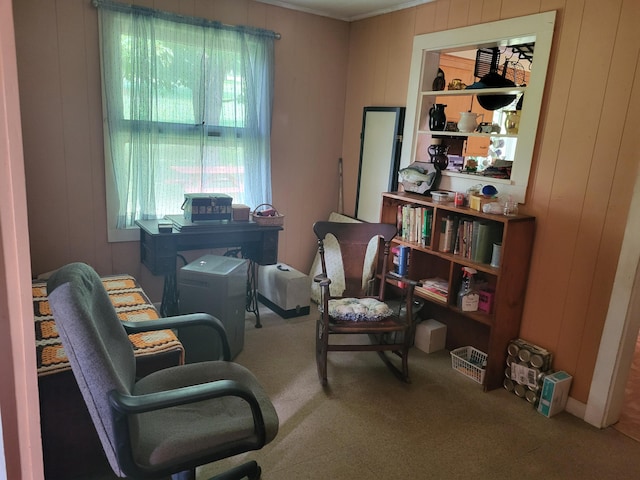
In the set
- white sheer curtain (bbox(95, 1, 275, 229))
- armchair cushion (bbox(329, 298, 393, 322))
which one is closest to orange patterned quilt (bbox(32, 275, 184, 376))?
white sheer curtain (bbox(95, 1, 275, 229))

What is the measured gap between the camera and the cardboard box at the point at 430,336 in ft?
10.8

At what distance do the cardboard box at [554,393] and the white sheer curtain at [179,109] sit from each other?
2.46 metres

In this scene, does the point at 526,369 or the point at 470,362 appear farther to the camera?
the point at 470,362

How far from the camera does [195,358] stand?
2820mm

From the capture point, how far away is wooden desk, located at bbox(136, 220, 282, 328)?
313 cm

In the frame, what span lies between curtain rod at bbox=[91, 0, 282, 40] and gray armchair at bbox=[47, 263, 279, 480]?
2.26m

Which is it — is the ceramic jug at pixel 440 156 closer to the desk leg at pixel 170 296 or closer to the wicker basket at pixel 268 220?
the wicker basket at pixel 268 220

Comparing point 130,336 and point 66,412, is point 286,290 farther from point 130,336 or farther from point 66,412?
point 66,412

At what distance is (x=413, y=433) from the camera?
7.84ft

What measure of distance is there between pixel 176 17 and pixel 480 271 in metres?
2.74

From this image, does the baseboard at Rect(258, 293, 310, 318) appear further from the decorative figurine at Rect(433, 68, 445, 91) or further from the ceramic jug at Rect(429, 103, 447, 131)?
the decorative figurine at Rect(433, 68, 445, 91)

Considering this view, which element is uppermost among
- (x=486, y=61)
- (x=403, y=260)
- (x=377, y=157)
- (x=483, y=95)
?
(x=486, y=61)

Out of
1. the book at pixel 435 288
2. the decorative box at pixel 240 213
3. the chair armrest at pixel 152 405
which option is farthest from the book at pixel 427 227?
the chair armrest at pixel 152 405

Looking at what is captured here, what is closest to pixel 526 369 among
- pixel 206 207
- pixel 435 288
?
pixel 435 288
